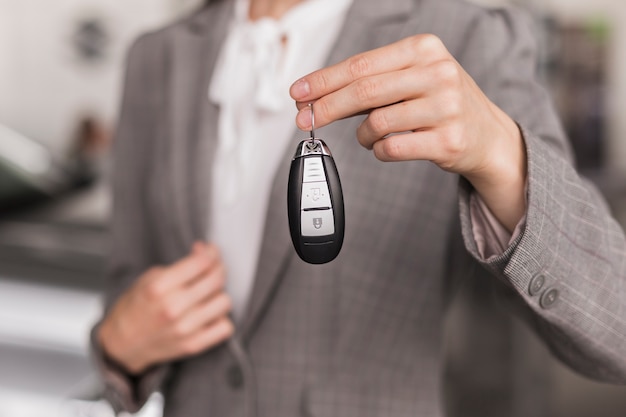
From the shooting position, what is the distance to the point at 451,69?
47 centimetres

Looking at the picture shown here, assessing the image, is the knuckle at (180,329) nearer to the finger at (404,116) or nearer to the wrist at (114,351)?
the wrist at (114,351)

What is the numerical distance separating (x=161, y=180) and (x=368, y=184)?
Answer: 0.91 feet

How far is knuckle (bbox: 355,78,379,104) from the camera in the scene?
0.46 metres

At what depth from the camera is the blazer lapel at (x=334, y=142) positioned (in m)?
0.71

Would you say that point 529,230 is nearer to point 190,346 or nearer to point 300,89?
point 300,89

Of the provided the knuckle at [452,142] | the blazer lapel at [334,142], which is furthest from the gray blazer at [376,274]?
the knuckle at [452,142]

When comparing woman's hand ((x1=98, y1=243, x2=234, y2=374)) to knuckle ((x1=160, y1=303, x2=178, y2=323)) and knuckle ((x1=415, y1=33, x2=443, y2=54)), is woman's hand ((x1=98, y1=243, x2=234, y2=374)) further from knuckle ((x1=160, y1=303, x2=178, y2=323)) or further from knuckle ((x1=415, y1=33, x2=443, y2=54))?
knuckle ((x1=415, y1=33, x2=443, y2=54))

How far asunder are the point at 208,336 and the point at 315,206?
0.39 metres

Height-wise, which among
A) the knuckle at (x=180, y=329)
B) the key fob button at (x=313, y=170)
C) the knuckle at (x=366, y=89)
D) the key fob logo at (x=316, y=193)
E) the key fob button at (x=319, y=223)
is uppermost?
the knuckle at (x=366, y=89)

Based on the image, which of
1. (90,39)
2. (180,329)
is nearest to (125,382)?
(180,329)

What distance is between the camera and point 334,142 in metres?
0.71

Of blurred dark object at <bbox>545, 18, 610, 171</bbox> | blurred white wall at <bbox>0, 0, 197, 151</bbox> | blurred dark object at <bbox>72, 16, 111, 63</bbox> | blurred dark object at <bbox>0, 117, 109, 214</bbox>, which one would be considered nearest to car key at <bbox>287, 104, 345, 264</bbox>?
blurred dark object at <bbox>0, 117, 109, 214</bbox>

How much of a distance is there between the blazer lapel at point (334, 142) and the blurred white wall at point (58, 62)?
516cm

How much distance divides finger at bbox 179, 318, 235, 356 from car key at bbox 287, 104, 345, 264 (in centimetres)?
36
